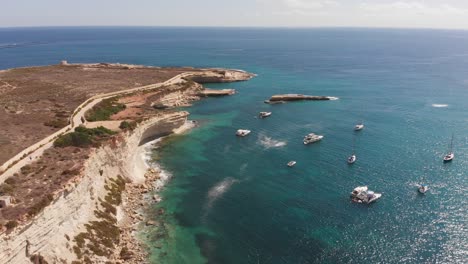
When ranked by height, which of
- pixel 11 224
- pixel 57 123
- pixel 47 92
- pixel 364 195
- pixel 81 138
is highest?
pixel 47 92

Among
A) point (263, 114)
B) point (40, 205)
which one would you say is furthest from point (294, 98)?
point (40, 205)

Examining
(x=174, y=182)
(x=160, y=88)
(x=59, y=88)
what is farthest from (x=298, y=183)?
(x=59, y=88)

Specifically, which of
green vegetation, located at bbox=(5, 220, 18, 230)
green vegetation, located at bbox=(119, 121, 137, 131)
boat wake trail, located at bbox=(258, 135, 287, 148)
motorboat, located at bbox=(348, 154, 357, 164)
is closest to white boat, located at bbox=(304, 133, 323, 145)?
boat wake trail, located at bbox=(258, 135, 287, 148)

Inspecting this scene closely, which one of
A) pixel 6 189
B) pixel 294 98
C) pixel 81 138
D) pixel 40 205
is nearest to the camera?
pixel 40 205

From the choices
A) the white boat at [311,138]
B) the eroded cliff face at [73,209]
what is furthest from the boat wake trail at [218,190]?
the white boat at [311,138]

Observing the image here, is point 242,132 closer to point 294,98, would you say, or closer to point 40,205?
point 294,98

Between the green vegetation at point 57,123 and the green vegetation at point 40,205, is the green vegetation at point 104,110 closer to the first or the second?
the green vegetation at point 57,123

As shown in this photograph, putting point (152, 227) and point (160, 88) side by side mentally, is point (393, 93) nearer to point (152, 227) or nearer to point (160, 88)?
point (160, 88)
